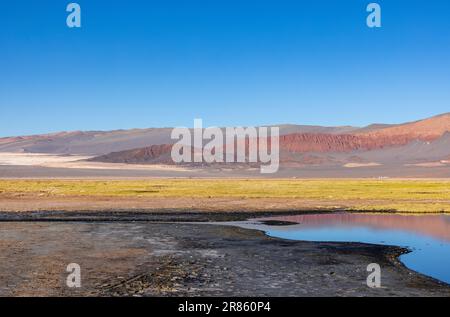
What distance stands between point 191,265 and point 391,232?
38.7 feet

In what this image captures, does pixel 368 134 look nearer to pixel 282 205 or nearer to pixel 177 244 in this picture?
pixel 282 205

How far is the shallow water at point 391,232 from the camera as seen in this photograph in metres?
17.0

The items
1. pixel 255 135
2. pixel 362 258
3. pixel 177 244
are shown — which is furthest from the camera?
pixel 255 135

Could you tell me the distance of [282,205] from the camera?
37531 mm

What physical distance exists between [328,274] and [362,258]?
302 cm

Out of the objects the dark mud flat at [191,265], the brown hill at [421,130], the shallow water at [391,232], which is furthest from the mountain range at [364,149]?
the dark mud flat at [191,265]

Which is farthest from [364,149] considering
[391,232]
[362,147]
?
[391,232]

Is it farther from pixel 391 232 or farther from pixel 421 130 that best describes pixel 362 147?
pixel 391 232

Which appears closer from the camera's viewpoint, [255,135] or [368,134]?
[368,134]

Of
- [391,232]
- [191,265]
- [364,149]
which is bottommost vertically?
[391,232]

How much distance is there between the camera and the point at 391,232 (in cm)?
2397

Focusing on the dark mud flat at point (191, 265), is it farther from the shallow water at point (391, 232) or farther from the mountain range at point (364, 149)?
the mountain range at point (364, 149)
